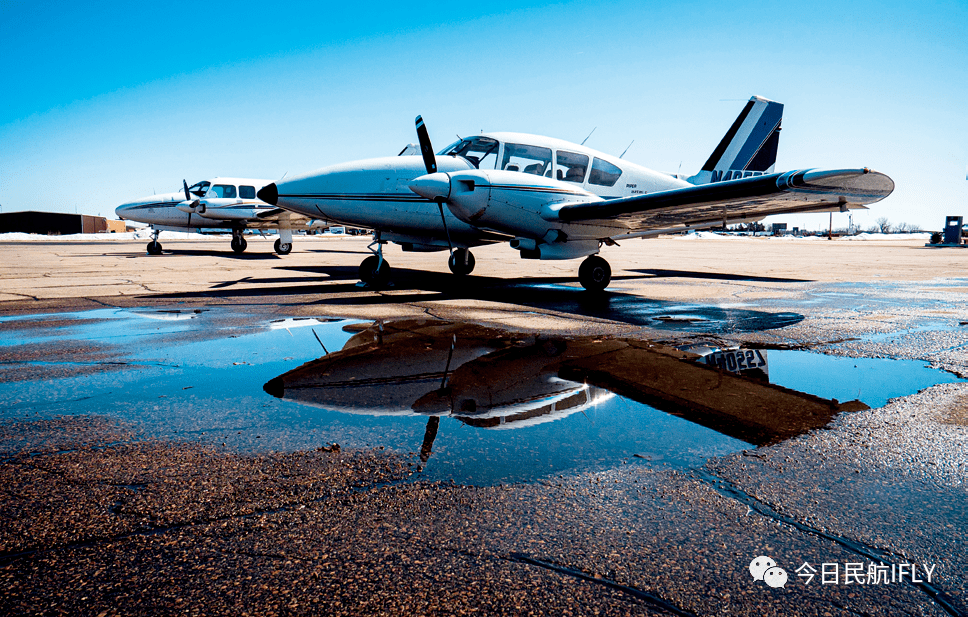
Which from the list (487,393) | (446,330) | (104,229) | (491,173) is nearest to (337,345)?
(446,330)

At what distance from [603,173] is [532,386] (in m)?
9.15

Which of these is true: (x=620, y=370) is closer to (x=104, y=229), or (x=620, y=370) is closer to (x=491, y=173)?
(x=491, y=173)

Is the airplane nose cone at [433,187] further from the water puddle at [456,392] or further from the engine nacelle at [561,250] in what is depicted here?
the water puddle at [456,392]

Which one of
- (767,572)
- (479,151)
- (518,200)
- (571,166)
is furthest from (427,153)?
(767,572)

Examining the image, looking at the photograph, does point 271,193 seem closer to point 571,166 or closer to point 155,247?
point 571,166

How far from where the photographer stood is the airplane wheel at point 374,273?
1174 cm

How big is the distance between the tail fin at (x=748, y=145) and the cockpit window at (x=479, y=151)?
6537mm

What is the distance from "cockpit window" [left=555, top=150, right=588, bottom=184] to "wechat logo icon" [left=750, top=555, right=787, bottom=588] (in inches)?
400

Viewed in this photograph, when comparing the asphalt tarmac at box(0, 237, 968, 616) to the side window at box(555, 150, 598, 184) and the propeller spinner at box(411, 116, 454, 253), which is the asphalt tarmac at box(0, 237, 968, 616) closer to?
the propeller spinner at box(411, 116, 454, 253)

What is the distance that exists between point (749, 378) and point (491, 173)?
6783 millimetres

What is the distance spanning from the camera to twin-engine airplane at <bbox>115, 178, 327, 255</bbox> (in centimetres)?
2283

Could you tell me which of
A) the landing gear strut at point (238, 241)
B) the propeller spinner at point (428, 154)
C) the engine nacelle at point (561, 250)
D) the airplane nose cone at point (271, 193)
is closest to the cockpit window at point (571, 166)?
the engine nacelle at point (561, 250)

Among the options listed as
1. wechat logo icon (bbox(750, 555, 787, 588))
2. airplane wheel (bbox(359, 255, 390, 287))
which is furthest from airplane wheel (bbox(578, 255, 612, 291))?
wechat logo icon (bbox(750, 555, 787, 588))

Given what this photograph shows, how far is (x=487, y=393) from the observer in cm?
393
